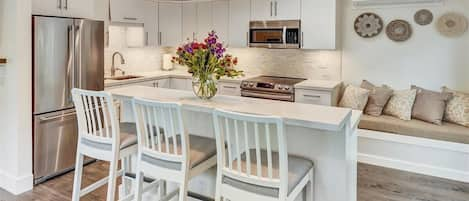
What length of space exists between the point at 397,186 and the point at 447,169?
0.71 meters

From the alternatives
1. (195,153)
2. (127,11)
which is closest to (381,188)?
(195,153)

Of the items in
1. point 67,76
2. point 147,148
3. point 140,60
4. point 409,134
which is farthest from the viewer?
point 140,60

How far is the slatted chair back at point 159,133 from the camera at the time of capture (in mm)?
2084

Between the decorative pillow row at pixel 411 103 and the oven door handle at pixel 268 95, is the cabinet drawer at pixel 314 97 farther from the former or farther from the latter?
the decorative pillow row at pixel 411 103

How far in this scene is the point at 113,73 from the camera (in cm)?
521

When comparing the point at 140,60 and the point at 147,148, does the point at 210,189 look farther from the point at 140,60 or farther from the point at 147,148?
the point at 140,60

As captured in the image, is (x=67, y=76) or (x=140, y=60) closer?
(x=67, y=76)

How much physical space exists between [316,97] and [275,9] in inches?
56.2

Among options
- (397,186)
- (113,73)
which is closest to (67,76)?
(113,73)

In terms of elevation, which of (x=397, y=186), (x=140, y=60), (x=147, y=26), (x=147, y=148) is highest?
(x=147, y=26)

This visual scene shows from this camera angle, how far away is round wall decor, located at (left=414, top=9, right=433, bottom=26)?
14.3 feet

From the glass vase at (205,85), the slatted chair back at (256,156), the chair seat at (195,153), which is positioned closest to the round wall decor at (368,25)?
the glass vase at (205,85)

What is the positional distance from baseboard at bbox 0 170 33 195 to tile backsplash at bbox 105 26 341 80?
7.00 ft

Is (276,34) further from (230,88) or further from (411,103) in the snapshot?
(411,103)
